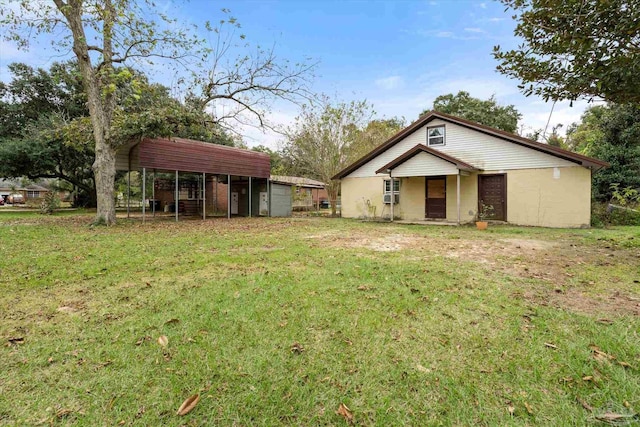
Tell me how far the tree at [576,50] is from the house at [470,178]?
7086mm

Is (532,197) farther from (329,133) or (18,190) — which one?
(18,190)

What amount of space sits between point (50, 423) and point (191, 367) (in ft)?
2.71

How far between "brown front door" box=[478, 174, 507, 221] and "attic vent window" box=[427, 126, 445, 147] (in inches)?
104

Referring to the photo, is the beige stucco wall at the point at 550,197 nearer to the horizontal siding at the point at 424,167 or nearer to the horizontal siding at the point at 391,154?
the horizontal siding at the point at 424,167

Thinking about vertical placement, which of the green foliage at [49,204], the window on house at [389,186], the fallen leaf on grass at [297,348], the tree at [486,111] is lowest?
the fallen leaf on grass at [297,348]

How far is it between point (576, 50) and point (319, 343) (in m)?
6.29

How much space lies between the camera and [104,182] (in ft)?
39.5

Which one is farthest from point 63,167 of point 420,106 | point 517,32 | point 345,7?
point 420,106

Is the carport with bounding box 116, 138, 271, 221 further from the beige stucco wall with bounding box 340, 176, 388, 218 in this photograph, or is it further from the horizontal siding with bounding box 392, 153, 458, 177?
the horizontal siding with bounding box 392, 153, 458, 177

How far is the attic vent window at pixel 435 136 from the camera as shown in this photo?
1515cm

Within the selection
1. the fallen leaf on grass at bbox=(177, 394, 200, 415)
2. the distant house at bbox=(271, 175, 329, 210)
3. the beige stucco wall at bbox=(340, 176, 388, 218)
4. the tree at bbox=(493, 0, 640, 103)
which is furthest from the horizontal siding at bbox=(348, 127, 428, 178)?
the fallen leaf on grass at bbox=(177, 394, 200, 415)

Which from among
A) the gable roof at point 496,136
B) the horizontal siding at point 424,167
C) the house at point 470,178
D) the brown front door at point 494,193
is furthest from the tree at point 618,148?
the horizontal siding at point 424,167

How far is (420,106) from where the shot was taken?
2956cm

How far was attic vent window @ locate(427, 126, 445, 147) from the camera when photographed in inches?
596
